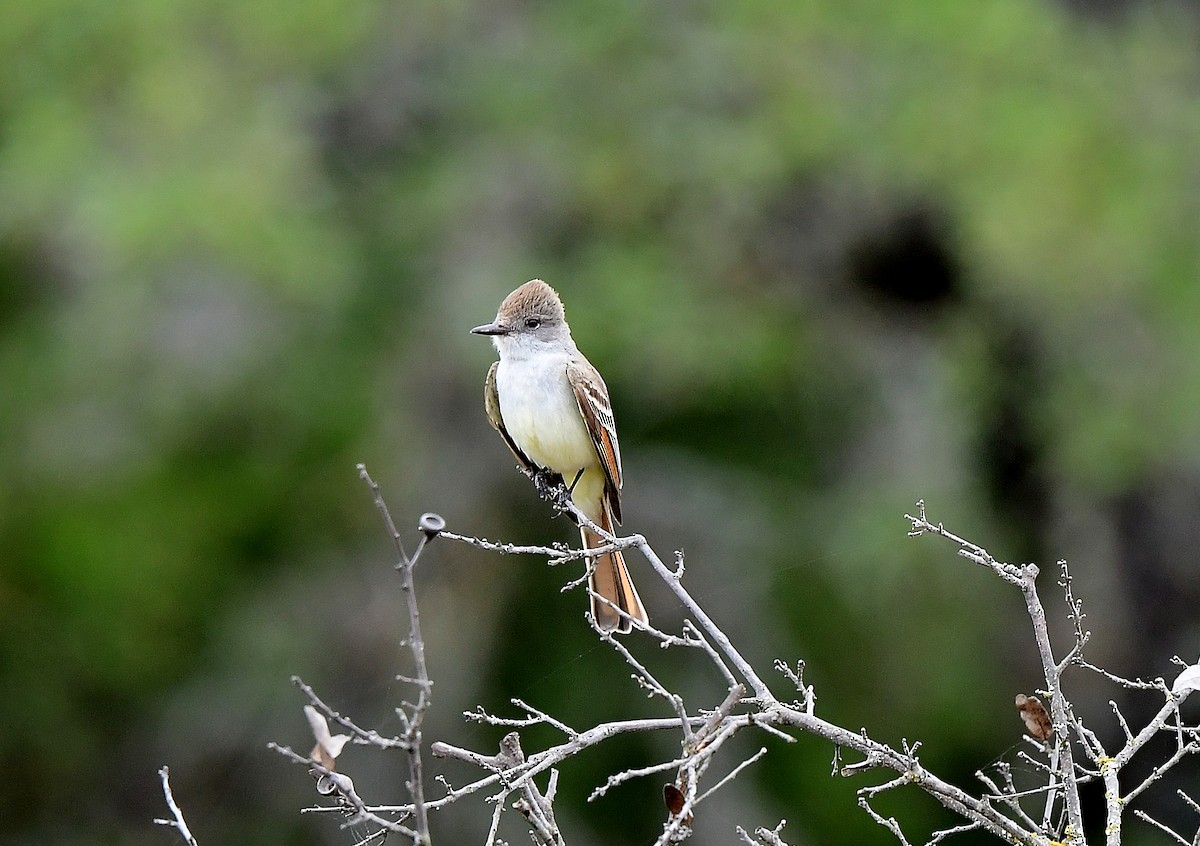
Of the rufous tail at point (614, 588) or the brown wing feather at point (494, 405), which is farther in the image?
the brown wing feather at point (494, 405)

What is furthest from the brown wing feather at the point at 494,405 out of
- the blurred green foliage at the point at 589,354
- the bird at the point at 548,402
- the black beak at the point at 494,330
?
the blurred green foliage at the point at 589,354

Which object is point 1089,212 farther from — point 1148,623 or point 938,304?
point 1148,623

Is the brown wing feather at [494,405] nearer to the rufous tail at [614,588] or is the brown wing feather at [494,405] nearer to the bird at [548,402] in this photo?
the bird at [548,402]

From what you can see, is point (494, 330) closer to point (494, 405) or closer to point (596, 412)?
point (494, 405)

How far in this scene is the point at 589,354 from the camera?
685 centimetres

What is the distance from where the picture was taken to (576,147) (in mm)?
7457

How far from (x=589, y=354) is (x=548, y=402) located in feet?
9.89

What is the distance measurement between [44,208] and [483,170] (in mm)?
2224

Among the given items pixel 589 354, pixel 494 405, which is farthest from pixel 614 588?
pixel 589 354

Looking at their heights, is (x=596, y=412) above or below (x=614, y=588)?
above

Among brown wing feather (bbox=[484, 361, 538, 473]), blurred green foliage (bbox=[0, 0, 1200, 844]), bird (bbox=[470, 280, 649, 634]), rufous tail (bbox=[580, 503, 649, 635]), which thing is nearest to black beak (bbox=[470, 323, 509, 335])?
bird (bbox=[470, 280, 649, 634])

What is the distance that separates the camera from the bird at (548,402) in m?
3.81

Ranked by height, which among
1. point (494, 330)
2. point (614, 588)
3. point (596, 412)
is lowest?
point (614, 588)

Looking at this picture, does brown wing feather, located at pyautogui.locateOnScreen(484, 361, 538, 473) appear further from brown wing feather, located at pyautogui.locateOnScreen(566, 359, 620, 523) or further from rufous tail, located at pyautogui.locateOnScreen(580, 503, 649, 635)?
rufous tail, located at pyautogui.locateOnScreen(580, 503, 649, 635)
